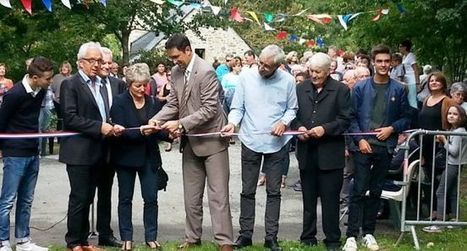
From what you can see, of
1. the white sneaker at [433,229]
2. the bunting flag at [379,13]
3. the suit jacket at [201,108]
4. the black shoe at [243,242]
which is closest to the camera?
the suit jacket at [201,108]

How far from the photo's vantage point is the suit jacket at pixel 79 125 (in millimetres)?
7664

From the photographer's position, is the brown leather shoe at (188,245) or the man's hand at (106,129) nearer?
the man's hand at (106,129)

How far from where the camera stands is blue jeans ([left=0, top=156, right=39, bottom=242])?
301 inches

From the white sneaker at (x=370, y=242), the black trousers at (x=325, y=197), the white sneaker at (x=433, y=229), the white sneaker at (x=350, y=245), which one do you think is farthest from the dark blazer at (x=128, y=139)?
the white sneaker at (x=433, y=229)

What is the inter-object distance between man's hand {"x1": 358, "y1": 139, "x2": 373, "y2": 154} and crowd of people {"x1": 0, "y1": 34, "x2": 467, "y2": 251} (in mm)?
12

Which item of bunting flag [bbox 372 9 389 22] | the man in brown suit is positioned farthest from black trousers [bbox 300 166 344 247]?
bunting flag [bbox 372 9 389 22]

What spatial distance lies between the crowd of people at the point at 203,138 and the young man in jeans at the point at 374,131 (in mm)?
12

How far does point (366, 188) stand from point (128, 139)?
8.51ft

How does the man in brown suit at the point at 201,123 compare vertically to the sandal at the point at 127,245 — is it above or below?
above

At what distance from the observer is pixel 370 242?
27.5ft

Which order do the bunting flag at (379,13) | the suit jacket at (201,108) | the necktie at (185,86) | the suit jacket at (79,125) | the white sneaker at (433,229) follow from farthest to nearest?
the bunting flag at (379,13)
the white sneaker at (433,229)
the necktie at (185,86)
the suit jacket at (201,108)
the suit jacket at (79,125)

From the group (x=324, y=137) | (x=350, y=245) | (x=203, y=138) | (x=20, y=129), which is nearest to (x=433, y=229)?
(x=350, y=245)

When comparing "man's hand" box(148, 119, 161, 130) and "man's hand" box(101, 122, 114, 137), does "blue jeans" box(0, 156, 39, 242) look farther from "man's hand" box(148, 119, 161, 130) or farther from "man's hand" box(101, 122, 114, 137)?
"man's hand" box(148, 119, 161, 130)

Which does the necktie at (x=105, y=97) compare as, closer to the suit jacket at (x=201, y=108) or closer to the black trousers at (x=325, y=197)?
the suit jacket at (x=201, y=108)
